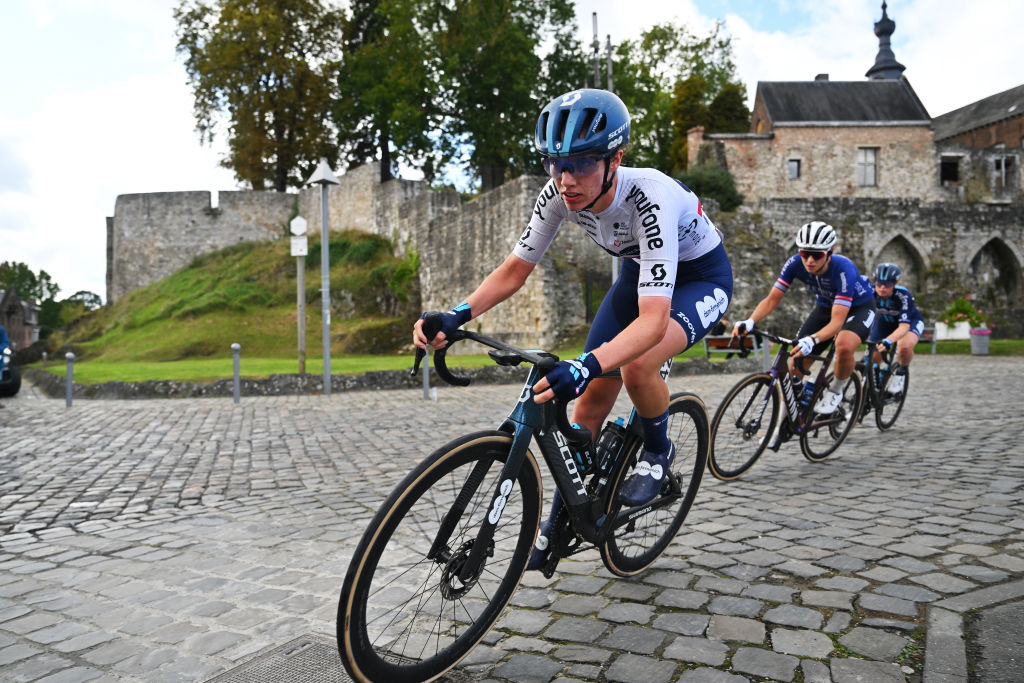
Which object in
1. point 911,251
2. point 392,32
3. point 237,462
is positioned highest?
point 392,32

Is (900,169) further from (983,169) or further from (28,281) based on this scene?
(28,281)

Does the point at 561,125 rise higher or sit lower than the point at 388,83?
lower

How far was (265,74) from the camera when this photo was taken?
38156 millimetres

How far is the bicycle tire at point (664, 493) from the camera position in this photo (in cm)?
335

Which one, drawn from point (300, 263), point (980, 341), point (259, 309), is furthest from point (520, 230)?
point (980, 341)

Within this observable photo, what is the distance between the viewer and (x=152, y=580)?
3711 mm

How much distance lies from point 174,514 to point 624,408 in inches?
276

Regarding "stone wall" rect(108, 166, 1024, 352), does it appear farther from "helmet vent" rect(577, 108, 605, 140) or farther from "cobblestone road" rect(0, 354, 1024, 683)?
"helmet vent" rect(577, 108, 605, 140)

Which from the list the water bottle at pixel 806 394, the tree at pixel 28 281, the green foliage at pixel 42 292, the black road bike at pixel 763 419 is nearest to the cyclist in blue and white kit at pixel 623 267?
the black road bike at pixel 763 419

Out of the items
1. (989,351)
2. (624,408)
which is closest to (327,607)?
(624,408)

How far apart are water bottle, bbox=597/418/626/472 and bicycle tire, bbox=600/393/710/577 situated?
A: 2.5 inches

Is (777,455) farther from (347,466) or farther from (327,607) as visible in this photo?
(327,607)

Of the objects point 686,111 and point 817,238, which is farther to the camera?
point 686,111

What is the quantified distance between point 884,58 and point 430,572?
67247 mm
